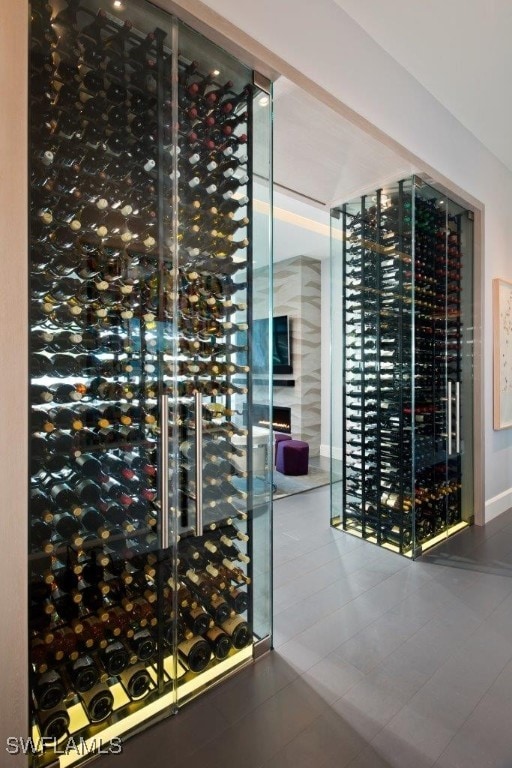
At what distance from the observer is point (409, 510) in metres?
2.95

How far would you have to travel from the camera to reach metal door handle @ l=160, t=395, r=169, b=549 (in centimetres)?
153

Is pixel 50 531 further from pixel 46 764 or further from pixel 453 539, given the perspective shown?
pixel 453 539

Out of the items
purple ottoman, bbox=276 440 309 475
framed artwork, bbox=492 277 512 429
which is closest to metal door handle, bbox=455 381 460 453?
framed artwork, bbox=492 277 512 429

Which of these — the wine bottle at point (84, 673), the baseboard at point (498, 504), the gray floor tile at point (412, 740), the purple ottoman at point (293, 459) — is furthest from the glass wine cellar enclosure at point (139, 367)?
the purple ottoman at point (293, 459)

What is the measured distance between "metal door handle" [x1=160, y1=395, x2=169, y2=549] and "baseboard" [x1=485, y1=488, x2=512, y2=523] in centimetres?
308

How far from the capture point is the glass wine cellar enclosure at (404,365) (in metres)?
2.95

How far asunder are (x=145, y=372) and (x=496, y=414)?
3.24 m

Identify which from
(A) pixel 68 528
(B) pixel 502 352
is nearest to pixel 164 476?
(A) pixel 68 528

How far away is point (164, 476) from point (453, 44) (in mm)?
2781

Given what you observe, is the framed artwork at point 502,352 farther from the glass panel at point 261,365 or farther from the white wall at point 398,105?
the glass panel at point 261,365

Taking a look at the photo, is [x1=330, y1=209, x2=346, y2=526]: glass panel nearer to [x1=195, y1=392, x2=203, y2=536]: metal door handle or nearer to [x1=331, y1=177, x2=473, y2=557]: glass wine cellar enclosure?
[x1=331, y1=177, x2=473, y2=557]: glass wine cellar enclosure

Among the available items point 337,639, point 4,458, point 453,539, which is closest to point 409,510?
point 453,539

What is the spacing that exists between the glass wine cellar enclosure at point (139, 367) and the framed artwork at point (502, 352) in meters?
2.64

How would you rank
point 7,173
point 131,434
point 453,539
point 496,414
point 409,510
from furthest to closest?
1. point 496,414
2. point 453,539
3. point 409,510
4. point 131,434
5. point 7,173
